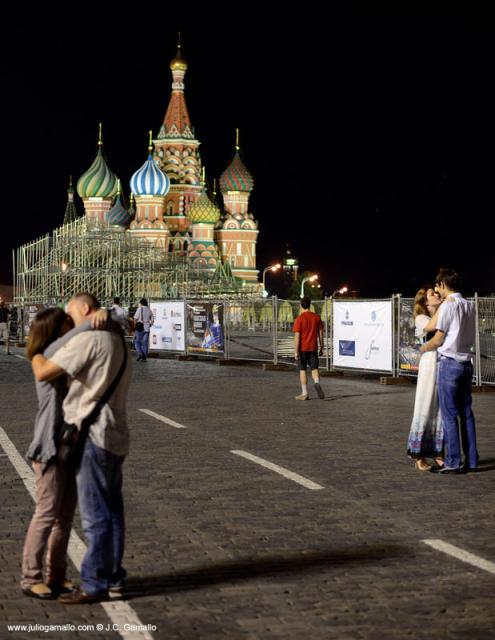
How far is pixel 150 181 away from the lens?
11219cm

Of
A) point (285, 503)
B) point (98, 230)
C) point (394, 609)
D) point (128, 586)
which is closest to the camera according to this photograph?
point (394, 609)

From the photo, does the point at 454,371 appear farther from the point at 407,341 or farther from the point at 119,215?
the point at 119,215

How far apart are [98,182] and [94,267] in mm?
44881

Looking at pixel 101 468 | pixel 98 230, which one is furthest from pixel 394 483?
pixel 98 230

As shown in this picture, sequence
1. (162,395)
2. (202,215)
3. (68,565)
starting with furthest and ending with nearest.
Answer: (202,215) < (162,395) < (68,565)

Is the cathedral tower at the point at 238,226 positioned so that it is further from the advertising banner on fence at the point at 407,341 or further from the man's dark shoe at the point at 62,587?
the man's dark shoe at the point at 62,587

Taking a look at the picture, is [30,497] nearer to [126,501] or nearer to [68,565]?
[126,501]

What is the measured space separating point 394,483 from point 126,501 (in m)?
2.43

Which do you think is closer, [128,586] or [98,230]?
[128,586]

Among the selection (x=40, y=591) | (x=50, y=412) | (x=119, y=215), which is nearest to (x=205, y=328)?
(x=50, y=412)

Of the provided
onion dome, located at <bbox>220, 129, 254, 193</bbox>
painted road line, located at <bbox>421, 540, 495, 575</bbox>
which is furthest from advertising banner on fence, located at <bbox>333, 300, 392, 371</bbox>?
onion dome, located at <bbox>220, 129, 254, 193</bbox>

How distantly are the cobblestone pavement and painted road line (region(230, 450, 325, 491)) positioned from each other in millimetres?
93

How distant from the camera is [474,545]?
290 inches

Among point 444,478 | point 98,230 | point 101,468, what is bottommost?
point 444,478
